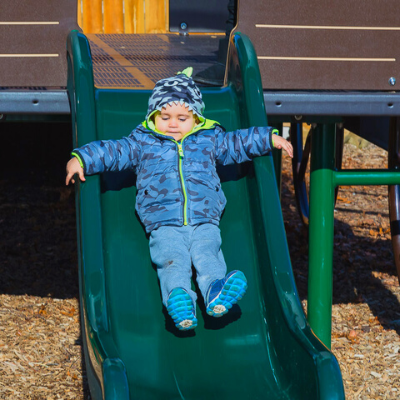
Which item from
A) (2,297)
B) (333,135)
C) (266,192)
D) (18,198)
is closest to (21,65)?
(266,192)

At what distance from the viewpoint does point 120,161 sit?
9.82 ft

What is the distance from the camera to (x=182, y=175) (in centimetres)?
301

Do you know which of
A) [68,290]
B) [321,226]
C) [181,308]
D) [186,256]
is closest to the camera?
[181,308]

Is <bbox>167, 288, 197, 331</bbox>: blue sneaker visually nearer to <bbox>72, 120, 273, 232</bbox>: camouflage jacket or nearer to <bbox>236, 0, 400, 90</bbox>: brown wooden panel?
<bbox>72, 120, 273, 232</bbox>: camouflage jacket

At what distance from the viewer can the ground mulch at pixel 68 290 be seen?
4.07 m

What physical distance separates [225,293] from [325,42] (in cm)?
166

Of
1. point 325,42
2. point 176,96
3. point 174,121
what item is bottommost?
point 174,121

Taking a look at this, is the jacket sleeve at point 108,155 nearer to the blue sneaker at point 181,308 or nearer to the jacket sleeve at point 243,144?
the jacket sleeve at point 243,144

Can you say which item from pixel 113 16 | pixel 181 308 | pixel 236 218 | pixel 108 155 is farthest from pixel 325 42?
pixel 113 16

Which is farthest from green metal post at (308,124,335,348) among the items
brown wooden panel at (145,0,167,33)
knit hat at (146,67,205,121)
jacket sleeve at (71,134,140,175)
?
brown wooden panel at (145,0,167,33)

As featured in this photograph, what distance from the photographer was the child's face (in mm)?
3111

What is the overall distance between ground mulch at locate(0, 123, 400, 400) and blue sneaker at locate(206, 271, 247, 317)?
157cm

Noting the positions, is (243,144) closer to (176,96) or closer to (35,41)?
(176,96)

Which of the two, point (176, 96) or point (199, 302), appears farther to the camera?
point (176, 96)
